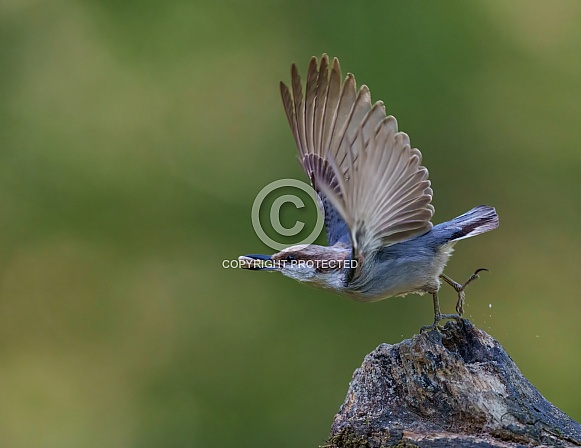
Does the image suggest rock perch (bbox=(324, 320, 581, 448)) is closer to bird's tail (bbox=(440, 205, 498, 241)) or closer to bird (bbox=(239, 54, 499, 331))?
bird (bbox=(239, 54, 499, 331))

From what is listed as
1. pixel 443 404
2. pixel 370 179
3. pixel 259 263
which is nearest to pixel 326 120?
pixel 259 263

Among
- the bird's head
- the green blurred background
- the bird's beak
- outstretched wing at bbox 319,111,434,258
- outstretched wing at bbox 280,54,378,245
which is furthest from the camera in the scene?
the green blurred background

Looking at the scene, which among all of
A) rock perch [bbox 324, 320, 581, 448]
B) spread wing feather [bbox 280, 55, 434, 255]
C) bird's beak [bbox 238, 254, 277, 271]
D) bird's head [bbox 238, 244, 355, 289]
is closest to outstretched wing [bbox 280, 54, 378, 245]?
spread wing feather [bbox 280, 55, 434, 255]

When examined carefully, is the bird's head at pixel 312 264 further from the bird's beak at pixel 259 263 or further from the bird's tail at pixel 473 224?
the bird's tail at pixel 473 224

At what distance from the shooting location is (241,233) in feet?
23.0

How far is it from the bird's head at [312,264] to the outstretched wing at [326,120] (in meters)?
0.37

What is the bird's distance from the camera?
3.84 m

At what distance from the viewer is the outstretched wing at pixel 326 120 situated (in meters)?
4.75

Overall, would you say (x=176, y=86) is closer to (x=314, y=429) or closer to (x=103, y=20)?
(x=103, y=20)

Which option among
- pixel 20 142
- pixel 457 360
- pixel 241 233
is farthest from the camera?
pixel 20 142

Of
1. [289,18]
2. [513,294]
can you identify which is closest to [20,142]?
[289,18]

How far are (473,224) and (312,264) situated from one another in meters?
0.96

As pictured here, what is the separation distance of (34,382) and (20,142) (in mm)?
2091

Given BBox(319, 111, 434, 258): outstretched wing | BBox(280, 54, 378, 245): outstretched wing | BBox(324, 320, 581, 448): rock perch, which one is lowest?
BBox(324, 320, 581, 448): rock perch
